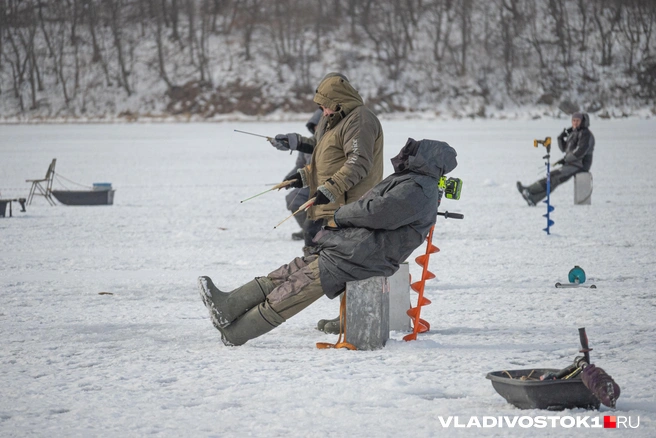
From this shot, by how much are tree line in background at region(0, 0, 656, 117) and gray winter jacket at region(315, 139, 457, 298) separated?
44282mm

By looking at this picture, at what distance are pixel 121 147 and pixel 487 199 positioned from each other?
16827mm

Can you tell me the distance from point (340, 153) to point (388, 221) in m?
0.84

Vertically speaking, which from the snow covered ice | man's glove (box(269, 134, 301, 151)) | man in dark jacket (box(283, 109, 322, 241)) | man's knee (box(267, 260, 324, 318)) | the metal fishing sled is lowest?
the snow covered ice

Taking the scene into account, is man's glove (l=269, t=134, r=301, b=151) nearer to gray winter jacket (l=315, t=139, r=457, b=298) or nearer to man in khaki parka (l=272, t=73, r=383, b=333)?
man in khaki parka (l=272, t=73, r=383, b=333)

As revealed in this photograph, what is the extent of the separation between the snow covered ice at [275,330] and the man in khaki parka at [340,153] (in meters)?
0.85

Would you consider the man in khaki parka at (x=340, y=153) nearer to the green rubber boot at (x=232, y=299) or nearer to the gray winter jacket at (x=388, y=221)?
the gray winter jacket at (x=388, y=221)

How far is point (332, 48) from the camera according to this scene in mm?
56875

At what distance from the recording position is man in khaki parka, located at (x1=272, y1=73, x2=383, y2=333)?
5.16 m

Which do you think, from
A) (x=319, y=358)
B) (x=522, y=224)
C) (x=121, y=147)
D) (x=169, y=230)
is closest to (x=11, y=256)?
(x=169, y=230)

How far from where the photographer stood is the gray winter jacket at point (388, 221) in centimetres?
469

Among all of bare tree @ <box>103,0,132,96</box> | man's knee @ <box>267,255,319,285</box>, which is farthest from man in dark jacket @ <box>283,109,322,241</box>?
bare tree @ <box>103,0,132,96</box>

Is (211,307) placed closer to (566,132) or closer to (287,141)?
(287,141)

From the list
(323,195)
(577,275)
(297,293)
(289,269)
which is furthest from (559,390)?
(577,275)
